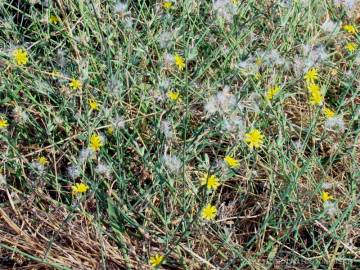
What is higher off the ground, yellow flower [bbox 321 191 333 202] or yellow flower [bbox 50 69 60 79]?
yellow flower [bbox 50 69 60 79]

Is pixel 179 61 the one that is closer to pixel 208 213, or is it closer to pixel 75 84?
pixel 75 84

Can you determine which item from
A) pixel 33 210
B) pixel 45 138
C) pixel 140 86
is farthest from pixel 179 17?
pixel 33 210

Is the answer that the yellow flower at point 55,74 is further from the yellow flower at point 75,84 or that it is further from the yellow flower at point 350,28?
the yellow flower at point 350,28

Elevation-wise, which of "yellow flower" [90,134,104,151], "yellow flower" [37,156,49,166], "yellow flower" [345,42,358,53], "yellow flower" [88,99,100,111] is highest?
"yellow flower" [345,42,358,53]

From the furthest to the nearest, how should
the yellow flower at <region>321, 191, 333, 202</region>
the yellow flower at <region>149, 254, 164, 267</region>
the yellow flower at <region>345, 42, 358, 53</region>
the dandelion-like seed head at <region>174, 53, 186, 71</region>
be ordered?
the yellow flower at <region>345, 42, 358, 53</region>
the dandelion-like seed head at <region>174, 53, 186, 71</region>
the yellow flower at <region>321, 191, 333, 202</region>
the yellow flower at <region>149, 254, 164, 267</region>

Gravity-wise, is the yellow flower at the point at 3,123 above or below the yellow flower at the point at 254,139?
below

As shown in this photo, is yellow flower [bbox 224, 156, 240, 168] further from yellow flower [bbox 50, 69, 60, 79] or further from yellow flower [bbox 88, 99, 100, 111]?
yellow flower [bbox 50, 69, 60, 79]

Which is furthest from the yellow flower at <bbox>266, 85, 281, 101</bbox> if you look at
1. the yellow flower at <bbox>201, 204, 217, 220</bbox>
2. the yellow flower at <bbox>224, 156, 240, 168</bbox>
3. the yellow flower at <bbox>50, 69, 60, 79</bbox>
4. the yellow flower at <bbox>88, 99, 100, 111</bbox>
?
the yellow flower at <bbox>50, 69, 60, 79</bbox>

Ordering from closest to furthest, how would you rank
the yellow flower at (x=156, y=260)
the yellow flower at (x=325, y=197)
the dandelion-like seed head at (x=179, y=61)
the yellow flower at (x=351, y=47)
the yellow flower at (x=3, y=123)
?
the yellow flower at (x=156, y=260) < the yellow flower at (x=325, y=197) < the yellow flower at (x=3, y=123) < the dandelion-like seed head at (x=179, y=61) < the yellow flower at (x=351, y=47)

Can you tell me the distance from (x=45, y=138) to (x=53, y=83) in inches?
8.5

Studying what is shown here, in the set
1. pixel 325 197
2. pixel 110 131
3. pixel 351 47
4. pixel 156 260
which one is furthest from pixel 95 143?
pixel 351 47

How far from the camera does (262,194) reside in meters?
1.71

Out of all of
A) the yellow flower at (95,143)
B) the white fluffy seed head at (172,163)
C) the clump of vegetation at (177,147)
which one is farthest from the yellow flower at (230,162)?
the yellow flower at (95,143)

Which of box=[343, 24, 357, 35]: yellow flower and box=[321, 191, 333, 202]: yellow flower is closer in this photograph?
box=[321, 191, 333, 202]: yellow flower
